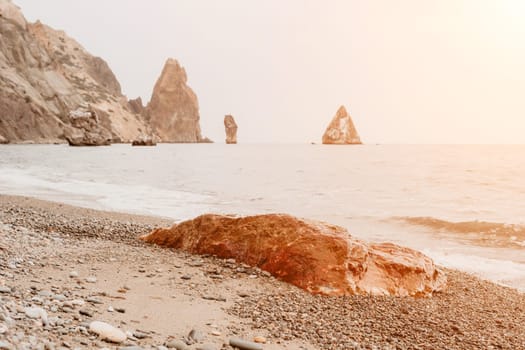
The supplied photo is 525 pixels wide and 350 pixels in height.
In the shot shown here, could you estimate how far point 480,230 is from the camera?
16156mm

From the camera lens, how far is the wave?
1432 cm

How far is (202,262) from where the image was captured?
8.60 m

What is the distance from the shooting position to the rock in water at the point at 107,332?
14.6 ft

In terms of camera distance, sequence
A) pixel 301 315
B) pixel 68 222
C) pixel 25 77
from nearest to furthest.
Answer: pixel 301 315 → pixel 68 222 → pixel 25 77

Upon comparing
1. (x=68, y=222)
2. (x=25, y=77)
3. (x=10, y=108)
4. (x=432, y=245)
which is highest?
(x=25, y=77)

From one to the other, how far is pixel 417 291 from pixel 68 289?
5.45 metres

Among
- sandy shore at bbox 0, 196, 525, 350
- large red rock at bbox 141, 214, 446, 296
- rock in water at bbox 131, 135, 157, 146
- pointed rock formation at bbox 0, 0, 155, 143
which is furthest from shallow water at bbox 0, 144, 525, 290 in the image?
rock in water at bbox 131, 135, 157, 146

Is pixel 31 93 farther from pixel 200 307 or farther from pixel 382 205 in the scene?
pixel 200 307

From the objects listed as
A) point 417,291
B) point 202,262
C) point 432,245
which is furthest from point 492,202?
point 202,262

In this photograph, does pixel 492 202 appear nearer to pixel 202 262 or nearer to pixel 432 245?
pixel 432 245

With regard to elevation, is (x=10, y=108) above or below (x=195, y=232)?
above

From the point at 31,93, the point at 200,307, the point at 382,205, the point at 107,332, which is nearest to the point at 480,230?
the point at 382,205

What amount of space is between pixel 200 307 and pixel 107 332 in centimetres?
183

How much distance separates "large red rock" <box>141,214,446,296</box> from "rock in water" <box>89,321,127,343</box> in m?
3.61
